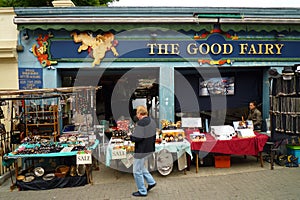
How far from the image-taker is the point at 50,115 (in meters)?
7.18

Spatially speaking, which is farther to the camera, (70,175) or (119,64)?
(119,64)

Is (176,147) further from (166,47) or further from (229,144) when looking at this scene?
(166,47)

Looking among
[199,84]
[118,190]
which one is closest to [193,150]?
[118,190]

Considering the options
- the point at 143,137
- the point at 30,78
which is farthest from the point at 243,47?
the point at 30,78

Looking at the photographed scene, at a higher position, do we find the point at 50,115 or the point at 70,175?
the point at 50,115

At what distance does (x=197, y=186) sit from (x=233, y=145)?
1.55m

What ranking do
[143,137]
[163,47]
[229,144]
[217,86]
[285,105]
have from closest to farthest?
[143,137] < [229,144] < [285,105] < [163,47] < [217,86]

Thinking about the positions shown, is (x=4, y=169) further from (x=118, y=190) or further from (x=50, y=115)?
(x=118, y=190)

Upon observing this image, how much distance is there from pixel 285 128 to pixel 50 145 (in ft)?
18.5

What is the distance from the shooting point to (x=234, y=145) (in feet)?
21.5

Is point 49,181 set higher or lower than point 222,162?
lower

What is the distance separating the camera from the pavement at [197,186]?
5.13m

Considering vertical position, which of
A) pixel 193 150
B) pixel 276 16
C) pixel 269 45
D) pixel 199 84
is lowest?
pixel 193 150

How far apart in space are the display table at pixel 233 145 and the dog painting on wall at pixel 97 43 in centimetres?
332
